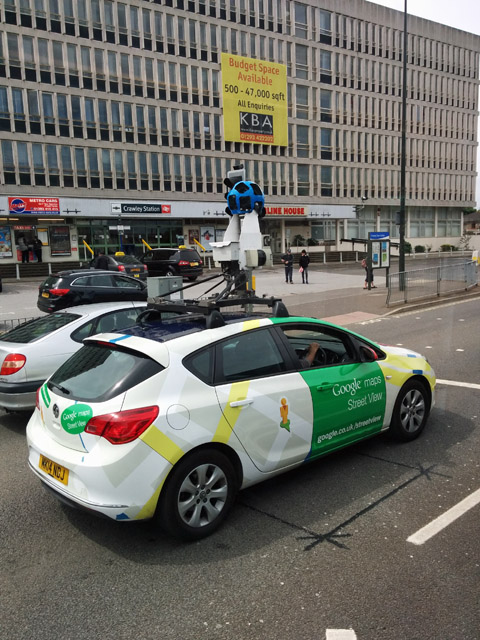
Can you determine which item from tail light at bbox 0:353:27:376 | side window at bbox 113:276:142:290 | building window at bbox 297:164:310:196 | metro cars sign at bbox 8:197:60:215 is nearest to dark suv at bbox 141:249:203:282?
side window at bbox 113:276:142:290

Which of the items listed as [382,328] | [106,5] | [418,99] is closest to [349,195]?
[418,99]

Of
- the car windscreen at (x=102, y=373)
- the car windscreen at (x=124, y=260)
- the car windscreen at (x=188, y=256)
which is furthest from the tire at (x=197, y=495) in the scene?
the car windscreen at (x=188, y=256)

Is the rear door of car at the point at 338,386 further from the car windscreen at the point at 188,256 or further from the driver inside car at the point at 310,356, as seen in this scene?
the car windscreen at the point at 188,256

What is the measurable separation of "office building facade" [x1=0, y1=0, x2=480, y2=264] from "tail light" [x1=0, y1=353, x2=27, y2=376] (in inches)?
1337

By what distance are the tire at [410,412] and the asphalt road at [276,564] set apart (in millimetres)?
328

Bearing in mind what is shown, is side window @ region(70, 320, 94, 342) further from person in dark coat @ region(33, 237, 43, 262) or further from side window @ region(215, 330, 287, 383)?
person in dark coat @ region(33, 237, 43, 262)

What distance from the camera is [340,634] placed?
2.87 metres

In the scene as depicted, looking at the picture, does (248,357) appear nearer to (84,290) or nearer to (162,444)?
(162,444)

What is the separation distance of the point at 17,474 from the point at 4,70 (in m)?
40.5

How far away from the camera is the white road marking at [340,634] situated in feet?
9.30

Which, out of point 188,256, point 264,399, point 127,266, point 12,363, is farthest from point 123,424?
point 188,256

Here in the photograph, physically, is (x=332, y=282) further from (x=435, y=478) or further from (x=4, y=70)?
(x=4, y=70)

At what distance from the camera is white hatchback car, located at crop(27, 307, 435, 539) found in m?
3.59

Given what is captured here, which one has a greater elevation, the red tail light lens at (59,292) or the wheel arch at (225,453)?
the red tail light lens at (59,292)
